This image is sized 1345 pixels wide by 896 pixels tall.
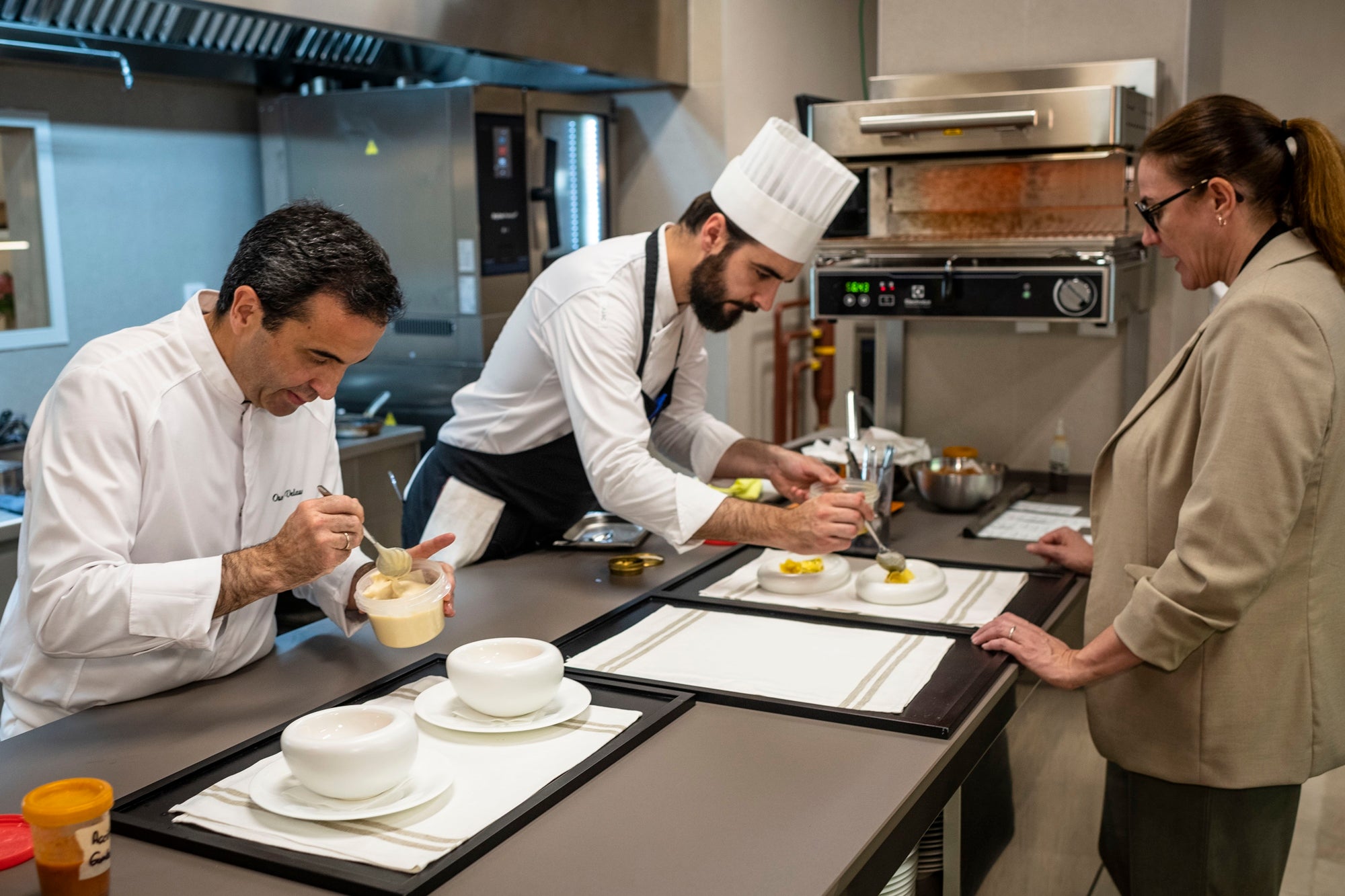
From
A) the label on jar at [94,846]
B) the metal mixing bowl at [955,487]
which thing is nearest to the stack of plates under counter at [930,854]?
the label on jar at [94,846]

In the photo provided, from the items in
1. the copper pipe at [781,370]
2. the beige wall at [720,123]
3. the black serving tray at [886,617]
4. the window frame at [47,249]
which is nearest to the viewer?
the black serving tray at [886,617]

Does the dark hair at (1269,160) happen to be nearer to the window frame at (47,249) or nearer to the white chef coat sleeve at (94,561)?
the white chef coat sleeve at (94,561)

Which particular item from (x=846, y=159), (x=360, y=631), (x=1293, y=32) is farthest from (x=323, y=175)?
(x=1293, y=32)

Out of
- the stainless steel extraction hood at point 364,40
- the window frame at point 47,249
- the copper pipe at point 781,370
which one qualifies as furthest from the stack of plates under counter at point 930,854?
the copper pipe at point 781,370

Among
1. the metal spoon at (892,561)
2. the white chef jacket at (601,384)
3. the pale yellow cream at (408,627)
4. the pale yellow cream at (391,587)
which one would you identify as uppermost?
the white chef jacket at (601,384)

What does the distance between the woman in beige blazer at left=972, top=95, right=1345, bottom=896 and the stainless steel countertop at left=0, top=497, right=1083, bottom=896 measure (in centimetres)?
26

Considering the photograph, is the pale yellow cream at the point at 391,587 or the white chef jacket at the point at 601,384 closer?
the pale yellow cream at the point at 391,587

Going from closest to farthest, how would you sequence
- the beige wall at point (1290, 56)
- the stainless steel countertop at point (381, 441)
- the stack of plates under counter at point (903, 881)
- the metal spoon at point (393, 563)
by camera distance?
the stack of plates under counter at point (903, 881), the metal spoon at point (393, 563), the stainless steel countertop at point (381, 441), the beige wall at point (1290, 56)

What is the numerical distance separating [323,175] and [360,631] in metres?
2.87

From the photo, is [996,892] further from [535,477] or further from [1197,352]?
[535,477]

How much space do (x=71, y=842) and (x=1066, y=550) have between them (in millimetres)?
1775

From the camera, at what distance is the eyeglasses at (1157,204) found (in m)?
1.75

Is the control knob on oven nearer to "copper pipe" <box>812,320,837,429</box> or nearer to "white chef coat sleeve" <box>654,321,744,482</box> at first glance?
"white chef coat sleeve" <box>654,321,744,482</box>

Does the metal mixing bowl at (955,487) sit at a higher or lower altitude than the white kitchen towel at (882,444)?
lower
